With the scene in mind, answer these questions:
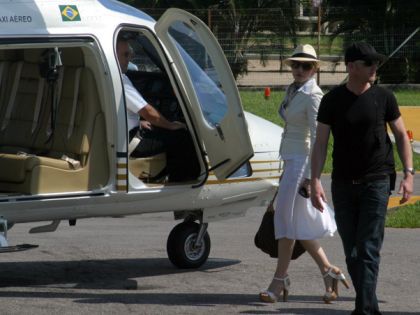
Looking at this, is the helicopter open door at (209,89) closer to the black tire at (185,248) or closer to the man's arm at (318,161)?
the black tire at (185,248)

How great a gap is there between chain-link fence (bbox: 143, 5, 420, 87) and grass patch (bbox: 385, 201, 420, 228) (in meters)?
16.6

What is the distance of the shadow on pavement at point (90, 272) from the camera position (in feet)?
29.1

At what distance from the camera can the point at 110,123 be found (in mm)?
8602

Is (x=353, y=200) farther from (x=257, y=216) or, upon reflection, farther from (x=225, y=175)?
(x=257, y=216)

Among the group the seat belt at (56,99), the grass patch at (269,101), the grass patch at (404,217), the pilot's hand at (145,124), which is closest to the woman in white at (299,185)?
the pilot's hand at (145,124)

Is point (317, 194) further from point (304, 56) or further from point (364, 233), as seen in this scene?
point (304, 56)

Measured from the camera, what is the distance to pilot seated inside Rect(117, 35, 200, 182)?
879 cm

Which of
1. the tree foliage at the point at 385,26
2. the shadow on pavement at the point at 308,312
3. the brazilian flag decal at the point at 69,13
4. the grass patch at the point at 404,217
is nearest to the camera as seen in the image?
the shadow on pavement at the point at 308,312

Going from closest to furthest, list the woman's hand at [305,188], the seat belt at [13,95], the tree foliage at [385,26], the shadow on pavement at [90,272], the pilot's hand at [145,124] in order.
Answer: the woman's hand at [305,188] → the shadow on pavement at [90,272] → the pilot's hand at [145,124] → the seat belt at [13,95] → the tree foliage at [385,26]

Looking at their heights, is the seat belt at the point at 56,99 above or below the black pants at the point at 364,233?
above

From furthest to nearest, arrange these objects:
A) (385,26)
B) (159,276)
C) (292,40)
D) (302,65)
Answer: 1. (292,40)
2. (385,26)
3. (159,276)
4. (302,65)

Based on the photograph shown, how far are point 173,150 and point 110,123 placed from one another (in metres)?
0.83

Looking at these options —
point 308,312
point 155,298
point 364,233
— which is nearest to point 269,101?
point 155,298

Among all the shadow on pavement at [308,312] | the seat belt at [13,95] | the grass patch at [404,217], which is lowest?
the grass patch at [404,217]
